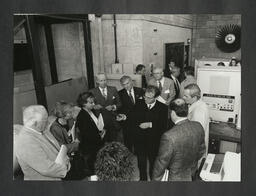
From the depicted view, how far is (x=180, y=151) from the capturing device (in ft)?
6.31

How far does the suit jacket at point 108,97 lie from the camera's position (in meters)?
2.06

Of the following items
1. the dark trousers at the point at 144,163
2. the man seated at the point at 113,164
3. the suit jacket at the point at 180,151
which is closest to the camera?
the man seated at the point at 113,164

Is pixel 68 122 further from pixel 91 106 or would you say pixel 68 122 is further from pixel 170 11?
pixel 170 11

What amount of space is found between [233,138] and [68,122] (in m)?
1.29

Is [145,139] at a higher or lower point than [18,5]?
lower

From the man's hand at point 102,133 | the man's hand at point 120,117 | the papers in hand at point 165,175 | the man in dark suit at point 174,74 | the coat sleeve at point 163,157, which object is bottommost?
the papers in hand at point 165,175

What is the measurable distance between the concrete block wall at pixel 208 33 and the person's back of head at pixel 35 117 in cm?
124

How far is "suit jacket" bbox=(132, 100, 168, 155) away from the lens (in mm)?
2037

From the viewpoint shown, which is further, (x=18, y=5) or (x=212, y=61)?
Result: (x=212, y=61)

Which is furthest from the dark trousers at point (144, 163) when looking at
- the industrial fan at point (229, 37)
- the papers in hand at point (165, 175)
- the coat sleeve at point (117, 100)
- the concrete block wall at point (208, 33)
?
the industrial fan at point (229, 37)

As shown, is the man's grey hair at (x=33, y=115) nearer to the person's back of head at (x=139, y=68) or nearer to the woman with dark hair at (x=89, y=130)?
the woman with dark hair at (x=89, y=130)

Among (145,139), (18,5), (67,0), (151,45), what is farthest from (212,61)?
(18,5)

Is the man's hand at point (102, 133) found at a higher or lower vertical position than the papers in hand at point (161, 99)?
lower

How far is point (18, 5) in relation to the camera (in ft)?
6.35
